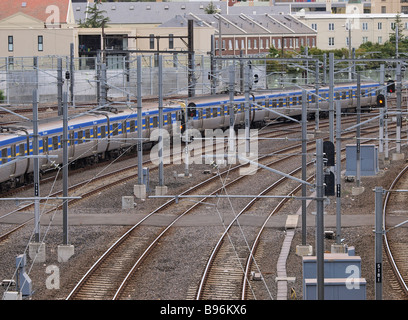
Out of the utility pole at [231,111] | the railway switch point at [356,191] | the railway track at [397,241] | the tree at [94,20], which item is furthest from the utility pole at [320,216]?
the tree at [94,20]

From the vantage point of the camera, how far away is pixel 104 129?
41062 mm

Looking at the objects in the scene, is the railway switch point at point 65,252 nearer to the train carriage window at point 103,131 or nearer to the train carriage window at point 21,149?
the train carriage window at point 21,149

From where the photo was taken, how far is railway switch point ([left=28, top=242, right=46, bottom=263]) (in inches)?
917

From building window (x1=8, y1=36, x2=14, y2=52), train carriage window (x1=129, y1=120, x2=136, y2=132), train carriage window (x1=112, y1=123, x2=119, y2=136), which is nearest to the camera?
train carriage window (x1=112, y1=123, x2=119, y2=136)

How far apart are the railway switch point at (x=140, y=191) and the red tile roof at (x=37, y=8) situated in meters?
56.3

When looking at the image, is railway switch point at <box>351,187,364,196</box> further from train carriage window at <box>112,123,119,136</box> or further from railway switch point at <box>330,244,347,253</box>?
train carriage window at <box>112,123,119,136</box>

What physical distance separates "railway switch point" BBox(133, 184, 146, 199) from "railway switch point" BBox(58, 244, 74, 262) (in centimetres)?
897

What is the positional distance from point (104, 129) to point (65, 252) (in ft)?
58.5

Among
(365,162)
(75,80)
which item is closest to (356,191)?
(365,162)

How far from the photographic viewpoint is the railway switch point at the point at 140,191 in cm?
3256

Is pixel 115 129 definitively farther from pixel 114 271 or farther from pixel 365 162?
pixel 114 271

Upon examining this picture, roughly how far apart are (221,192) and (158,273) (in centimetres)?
1149

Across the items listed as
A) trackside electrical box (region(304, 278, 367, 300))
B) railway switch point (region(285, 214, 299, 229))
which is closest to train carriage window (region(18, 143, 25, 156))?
railway switch point (region(285, 214, 299, 229))
